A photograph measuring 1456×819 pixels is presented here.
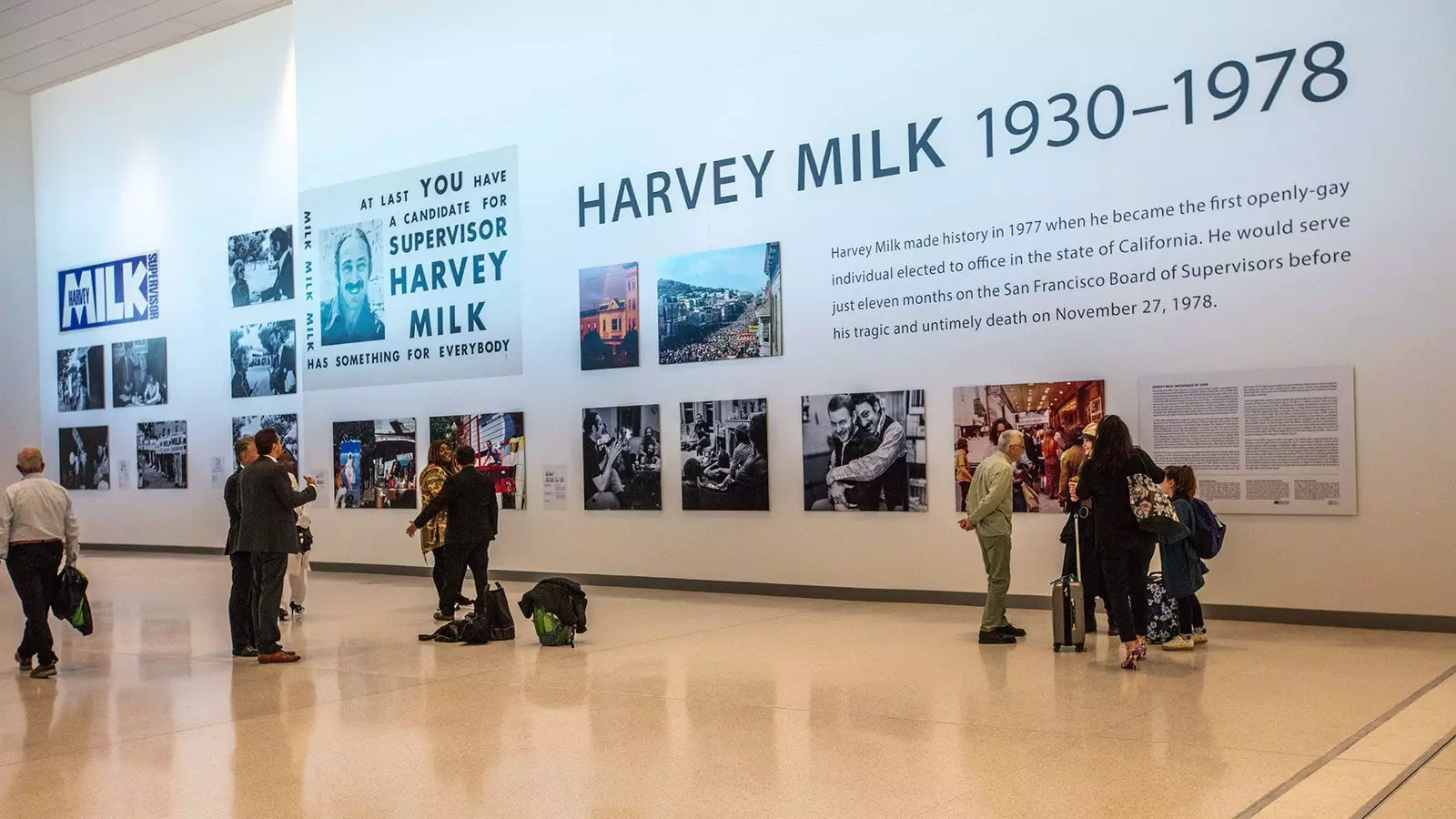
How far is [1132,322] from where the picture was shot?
1130cm

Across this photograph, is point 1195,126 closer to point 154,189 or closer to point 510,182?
point 510,182

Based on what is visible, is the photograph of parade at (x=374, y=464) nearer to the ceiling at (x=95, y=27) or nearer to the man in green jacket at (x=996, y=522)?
the ceiling at (x=95, y=27)

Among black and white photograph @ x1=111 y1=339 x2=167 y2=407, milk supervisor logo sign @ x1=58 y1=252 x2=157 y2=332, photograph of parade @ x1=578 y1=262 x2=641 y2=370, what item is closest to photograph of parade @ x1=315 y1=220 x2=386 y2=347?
photograph of parade @ x1=578 y1=262 x2=641 y2=370

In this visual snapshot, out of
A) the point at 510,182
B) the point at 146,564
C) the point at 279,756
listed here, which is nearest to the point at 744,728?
the point at 279,756

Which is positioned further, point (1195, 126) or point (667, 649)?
point (1195, 126)

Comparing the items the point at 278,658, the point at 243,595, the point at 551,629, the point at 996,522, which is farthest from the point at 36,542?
the point at 996,522

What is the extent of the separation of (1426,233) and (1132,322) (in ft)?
7.88

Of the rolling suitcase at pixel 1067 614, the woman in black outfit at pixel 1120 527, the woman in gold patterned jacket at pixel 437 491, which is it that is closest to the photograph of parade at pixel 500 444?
the woman in gold patterned jacket at pixel 437 491

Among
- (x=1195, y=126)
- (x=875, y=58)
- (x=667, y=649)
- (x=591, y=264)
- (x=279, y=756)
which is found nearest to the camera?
(x=279, y=756)

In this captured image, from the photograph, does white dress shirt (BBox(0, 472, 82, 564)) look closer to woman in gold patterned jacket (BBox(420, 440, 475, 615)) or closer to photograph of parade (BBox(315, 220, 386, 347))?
woman in gold patterned jacket (BBox(420, 440, 475, 615))

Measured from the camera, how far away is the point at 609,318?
14844 mm

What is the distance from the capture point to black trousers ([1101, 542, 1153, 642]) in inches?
345

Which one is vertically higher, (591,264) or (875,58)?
(875,58)

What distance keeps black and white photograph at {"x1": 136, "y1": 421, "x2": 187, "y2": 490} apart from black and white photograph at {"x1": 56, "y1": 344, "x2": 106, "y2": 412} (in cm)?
148
